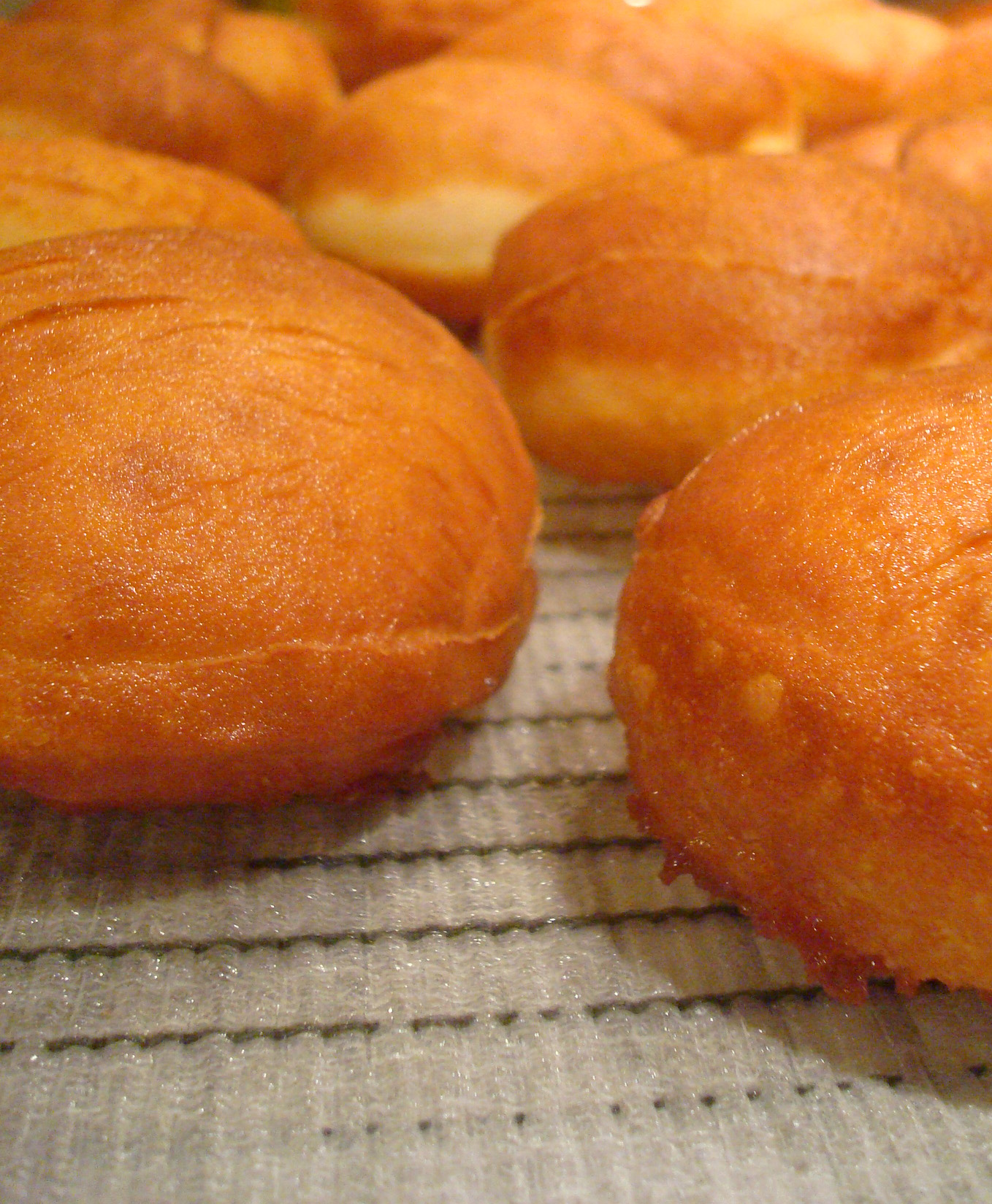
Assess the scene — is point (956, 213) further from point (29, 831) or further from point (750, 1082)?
point (29, 831)

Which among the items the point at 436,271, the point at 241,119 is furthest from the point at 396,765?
the point at 241,119

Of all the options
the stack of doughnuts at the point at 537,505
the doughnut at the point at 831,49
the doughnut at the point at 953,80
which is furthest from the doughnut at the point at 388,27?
the stack of doughnuts at the point at 537,505

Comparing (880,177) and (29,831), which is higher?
(880,177)

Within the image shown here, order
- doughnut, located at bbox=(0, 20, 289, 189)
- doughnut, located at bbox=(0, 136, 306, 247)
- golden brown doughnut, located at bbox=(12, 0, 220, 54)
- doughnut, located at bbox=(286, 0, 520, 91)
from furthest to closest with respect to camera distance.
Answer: doughnut, located at bbox=(286, 0, 520, 91) → golden brown doughnut, located at bbox=(12, 0, 220, 54) → doughnut, located at bbox=(0, 20, 289, 189) → doughnut, located at bbox=(0, 136, 306, 247)

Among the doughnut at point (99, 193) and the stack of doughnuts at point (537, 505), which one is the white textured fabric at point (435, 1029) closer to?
the stack of doughnuts at point (537, 505)

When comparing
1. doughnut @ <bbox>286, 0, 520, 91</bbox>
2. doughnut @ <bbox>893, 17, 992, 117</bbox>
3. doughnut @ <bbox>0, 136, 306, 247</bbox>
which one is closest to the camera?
doughnut @ <bbox>0, 136, 306, 247</bbox>

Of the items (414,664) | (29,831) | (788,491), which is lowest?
(29,831)

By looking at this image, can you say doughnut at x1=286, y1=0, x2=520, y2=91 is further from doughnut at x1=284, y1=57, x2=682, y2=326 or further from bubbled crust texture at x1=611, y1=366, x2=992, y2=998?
bubbled crust texture at x1=611, y1=366, x2=992, y2=998

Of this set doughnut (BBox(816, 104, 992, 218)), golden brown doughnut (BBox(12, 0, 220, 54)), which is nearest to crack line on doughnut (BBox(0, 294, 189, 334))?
doughnut (BBox(816, 104, 992, 218))
